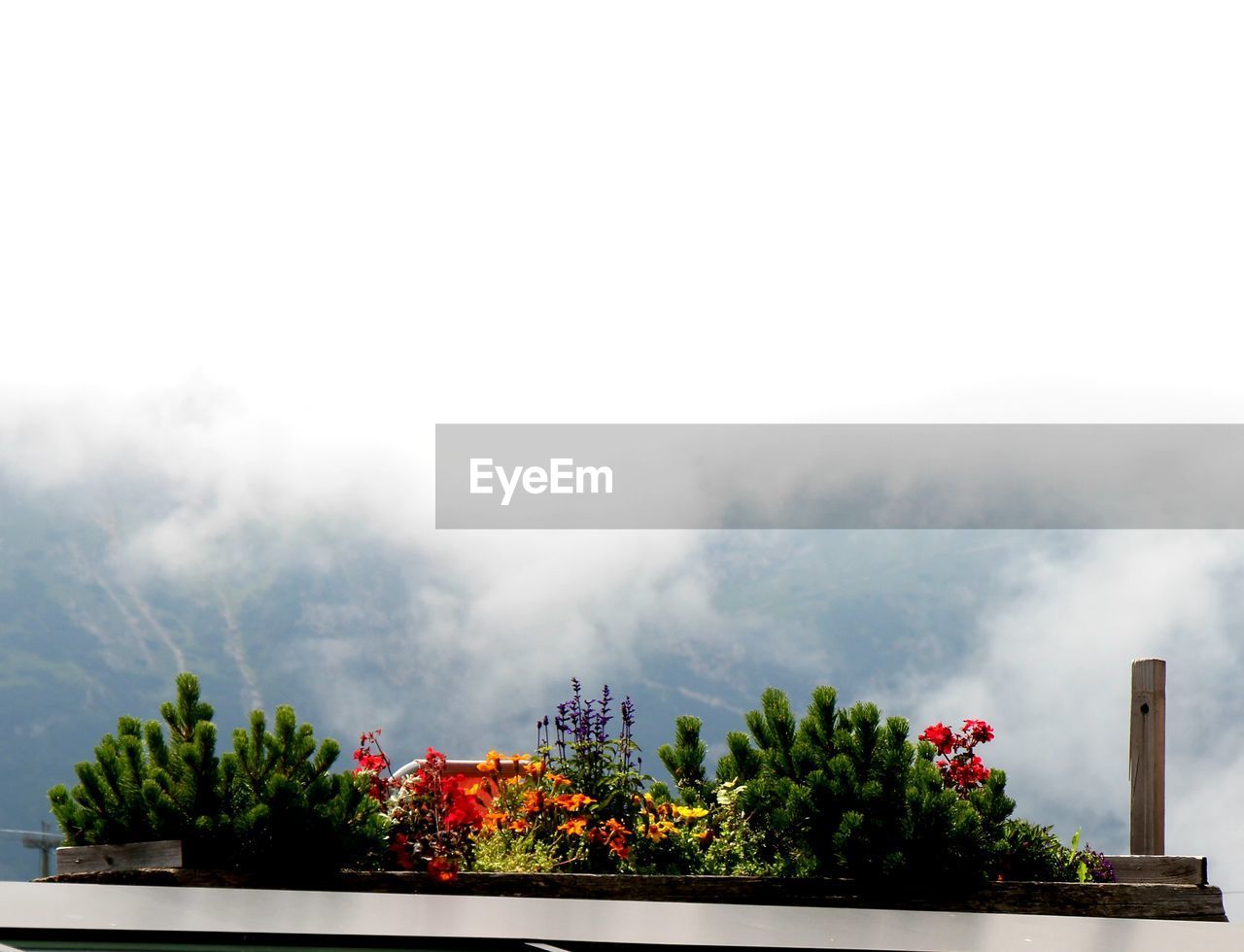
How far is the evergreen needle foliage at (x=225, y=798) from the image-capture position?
621 centimetres

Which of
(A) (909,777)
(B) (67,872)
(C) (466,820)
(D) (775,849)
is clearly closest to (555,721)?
(C) (466,820)

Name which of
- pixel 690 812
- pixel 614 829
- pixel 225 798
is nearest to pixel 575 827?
pixel 614 829

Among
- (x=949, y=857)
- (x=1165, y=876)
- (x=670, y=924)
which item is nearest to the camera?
(x=670, y=924)

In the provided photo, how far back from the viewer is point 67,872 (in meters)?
6.49

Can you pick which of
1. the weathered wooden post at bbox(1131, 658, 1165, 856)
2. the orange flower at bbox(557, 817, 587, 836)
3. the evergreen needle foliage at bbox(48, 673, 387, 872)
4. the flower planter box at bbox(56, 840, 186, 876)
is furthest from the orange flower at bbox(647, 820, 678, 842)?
the weathered wooden post at bbox(1131, 658, 1165, 856)

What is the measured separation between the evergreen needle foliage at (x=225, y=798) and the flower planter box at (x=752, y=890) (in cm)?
16

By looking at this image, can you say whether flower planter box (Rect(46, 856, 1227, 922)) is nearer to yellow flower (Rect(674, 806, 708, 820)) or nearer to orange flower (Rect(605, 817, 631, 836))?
orange flower (Rect(605, 817, 631, 836))

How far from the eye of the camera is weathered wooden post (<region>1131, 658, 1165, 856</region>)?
26.5 feet

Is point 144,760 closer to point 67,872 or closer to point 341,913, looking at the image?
point 67,872

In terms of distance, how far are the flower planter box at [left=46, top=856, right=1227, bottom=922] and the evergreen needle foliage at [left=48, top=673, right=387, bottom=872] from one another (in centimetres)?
16

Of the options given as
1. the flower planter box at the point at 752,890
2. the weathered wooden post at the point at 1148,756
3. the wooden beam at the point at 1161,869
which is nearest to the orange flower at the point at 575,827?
the flower planter box at the point at 752,890

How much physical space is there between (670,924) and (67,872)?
360cm

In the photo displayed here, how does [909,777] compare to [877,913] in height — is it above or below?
above

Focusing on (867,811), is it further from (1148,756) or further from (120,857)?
(120,857)
